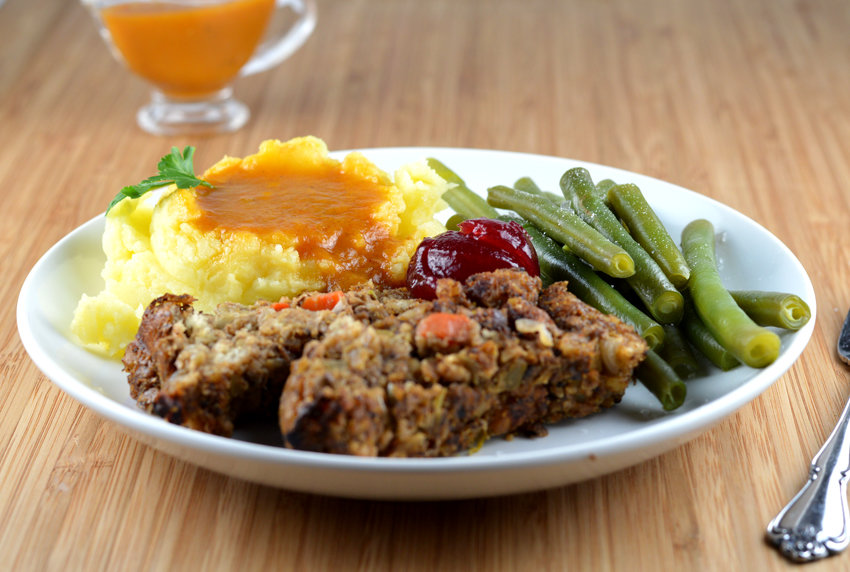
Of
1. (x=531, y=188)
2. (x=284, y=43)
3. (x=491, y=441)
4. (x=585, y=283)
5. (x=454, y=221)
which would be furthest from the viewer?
(x=284, y=43)

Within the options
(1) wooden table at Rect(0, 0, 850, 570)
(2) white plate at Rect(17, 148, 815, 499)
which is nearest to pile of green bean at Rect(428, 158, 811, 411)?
(2) white plate at Rect(17, 148, 815, 499)

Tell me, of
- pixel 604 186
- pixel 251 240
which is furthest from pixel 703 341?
pixel 251 240

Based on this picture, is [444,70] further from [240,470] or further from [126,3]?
[240,470]

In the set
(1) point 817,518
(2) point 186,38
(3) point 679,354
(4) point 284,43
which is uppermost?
(1) point 817,518

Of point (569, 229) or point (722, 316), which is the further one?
point (569, 229)

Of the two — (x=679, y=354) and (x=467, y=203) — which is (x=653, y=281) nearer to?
(x=679, y=354)

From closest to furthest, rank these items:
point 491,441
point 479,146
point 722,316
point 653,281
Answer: point 491,441, point 722,316, point 653,281, point 479,146

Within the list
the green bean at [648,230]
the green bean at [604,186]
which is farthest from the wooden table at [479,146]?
the green bean at [604,186]

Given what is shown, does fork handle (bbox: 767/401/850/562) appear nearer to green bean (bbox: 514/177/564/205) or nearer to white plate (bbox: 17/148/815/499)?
white plate (bbox: 17/148/815/499)
